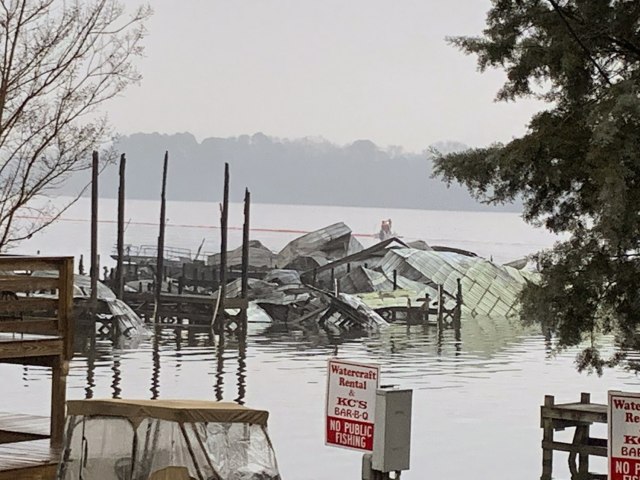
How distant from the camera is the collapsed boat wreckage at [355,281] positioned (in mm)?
71062

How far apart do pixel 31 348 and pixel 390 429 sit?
4.44 meters

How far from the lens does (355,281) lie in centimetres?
8506

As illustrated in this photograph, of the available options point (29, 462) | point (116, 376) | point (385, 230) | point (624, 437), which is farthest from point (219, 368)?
point (385, 230)

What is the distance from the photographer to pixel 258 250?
9806cm

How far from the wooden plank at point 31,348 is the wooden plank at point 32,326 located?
110mm

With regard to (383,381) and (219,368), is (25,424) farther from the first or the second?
(219,368)

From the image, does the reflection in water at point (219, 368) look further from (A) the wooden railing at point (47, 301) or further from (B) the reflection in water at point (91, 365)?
(A) the wooden railing at point (47, 301)

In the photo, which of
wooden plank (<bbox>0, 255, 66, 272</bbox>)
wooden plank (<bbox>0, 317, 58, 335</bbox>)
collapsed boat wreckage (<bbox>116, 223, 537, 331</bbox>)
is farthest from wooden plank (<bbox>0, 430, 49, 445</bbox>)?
collapsed boat wreckage (<bbox>116, 223, 537, 331</bbox>)

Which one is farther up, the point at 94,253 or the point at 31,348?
the point at 94,253

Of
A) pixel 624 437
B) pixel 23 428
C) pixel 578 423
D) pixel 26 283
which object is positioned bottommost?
pixel 578 423

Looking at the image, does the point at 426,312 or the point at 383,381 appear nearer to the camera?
the point at 383,381

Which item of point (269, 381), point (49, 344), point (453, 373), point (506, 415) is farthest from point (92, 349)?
point (49, 344)

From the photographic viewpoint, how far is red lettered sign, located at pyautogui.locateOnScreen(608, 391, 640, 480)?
434 inches

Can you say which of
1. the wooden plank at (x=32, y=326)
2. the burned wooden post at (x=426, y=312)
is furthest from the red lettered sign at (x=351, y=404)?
the burned wooden post at (x=426, y=312)
